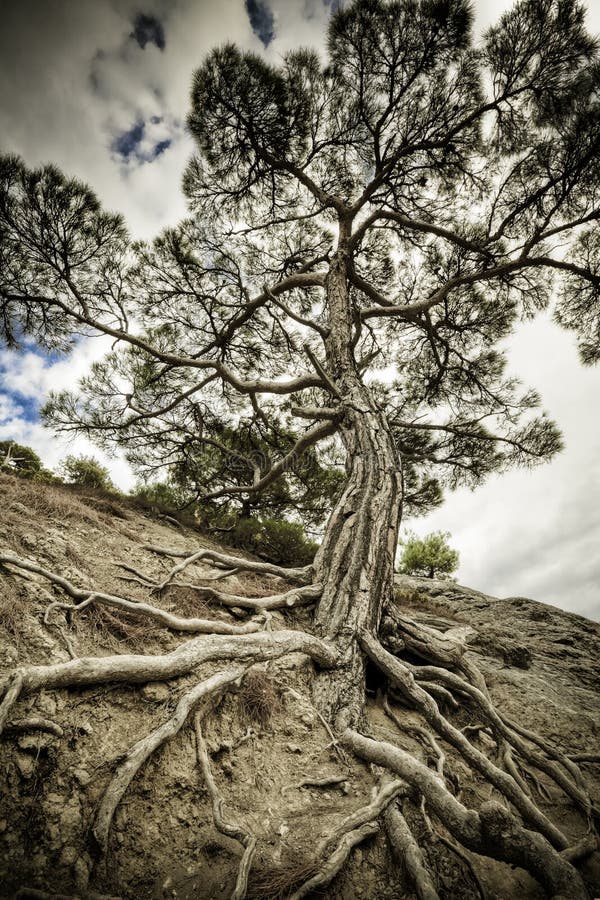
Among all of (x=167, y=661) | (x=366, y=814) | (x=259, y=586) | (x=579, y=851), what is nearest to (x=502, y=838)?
(x=366, y=814)

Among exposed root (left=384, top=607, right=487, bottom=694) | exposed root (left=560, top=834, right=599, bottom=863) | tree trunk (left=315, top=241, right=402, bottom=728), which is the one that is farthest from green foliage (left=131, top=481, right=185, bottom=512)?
exposed root (left=560, top=834, right=599, bottom=863)

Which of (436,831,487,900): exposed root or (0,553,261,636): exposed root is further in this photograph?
(0,553,261,636): exposed root

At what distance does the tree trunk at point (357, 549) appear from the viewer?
7.80ft

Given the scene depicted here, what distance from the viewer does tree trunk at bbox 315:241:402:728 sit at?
7.80ft

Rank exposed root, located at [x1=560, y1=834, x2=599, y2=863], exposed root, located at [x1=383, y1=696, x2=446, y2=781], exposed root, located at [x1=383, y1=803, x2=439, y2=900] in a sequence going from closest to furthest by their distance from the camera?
1. exposed root, located at [x1=383, y1=803, x2=439, y2=900]
2. exposed root, located at [x1=560, y1=834, x2=599, y2=863]
3. exposed root, located at [x1=383, y1=696, x2=446, y2=781]

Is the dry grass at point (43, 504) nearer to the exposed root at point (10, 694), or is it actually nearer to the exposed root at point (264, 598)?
the exposed root at point (264, 598)

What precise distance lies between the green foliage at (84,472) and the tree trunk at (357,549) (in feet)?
15.6

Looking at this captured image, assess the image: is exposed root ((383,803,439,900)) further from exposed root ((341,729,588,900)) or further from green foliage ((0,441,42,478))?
green foliage ((0,441,42,478))

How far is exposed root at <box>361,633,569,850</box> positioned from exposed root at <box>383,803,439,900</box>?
566 millimetres

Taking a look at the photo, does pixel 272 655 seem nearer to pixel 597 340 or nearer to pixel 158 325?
pixel 158 325

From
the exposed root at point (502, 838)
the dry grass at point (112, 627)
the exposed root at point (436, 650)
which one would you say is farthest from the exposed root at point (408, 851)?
the dry grass at point (112, 627)

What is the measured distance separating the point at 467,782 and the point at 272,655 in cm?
149

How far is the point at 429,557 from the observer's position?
35.0ft

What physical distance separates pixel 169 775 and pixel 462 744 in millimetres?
1638
